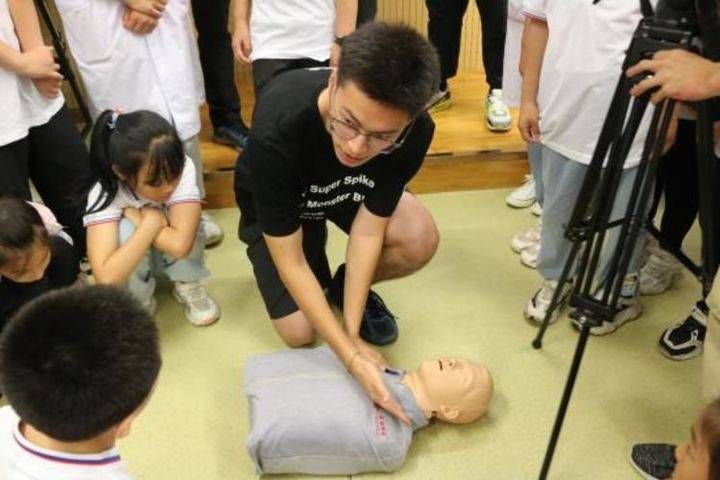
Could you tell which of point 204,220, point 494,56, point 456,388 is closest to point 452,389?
point 456,388

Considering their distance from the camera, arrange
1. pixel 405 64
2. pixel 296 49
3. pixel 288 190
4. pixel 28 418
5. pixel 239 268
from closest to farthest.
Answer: pixel 28 418 < pixel 405 64 < pixel 288 190 < pixel 296 49 < pixel 239 268

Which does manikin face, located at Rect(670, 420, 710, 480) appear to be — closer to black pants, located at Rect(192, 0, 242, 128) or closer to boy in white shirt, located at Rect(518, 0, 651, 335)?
boy in white shirt, located at Rect(518, 0, 651, 335)

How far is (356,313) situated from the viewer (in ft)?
4.76

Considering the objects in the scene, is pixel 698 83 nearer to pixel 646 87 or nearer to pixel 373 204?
pixel 646 87

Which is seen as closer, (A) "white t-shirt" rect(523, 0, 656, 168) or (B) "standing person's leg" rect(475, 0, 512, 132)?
(A) "white t-shirt" rect(523, 0, 656, 168)

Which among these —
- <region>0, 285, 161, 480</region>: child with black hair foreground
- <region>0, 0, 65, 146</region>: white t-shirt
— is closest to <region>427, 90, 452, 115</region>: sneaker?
<region>0, 0, 65, 146</region>: white t-shirt

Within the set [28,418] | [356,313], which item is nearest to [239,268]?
[356,313]

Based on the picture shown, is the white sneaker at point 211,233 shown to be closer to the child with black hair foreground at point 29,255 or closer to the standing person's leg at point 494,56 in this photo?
the child with black hair foreground at point 29,255

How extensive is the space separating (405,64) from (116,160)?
80 cm

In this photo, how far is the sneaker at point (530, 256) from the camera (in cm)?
198

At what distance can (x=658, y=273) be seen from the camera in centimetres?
184

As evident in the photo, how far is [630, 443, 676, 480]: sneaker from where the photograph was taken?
1325mm

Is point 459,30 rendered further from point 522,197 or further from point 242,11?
point 242,11

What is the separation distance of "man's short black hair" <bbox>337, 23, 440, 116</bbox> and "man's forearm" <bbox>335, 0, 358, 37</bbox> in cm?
83
